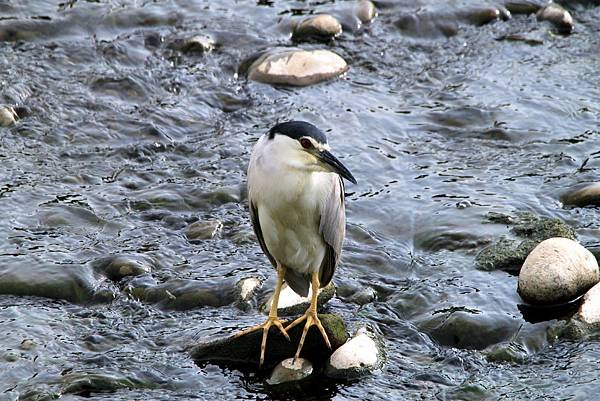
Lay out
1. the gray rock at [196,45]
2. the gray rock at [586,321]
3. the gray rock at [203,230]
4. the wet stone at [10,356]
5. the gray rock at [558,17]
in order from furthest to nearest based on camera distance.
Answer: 1. the gray rock at [558,17]
2. the gray rock at [196,45]
3. the gray rock at [203,230]
4. the gray rock at [586,321]
5. the wet stone at [10,356]

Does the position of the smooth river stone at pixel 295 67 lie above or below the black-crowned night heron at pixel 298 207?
below

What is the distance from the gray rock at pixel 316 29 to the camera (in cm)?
1138

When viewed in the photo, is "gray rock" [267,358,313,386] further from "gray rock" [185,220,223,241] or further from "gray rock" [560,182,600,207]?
"gray rock" [560,182,600,207]

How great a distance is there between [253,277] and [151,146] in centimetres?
233

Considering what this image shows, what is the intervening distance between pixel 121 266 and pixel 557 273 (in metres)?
2.79

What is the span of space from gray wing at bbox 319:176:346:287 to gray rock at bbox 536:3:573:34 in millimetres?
5954

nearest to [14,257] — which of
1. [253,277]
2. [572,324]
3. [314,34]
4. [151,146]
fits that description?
[253,277]

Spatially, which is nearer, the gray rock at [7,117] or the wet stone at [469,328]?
the wet stone at [469,328]

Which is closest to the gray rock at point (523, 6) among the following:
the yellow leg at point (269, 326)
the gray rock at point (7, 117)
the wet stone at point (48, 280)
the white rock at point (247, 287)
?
the gray rock at point (7, 117)

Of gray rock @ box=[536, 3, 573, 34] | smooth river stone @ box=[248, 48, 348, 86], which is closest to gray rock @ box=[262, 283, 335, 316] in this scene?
smooth river stone @ box=[248, 48, 348, 86]

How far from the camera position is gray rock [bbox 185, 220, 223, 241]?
8078 millimetres

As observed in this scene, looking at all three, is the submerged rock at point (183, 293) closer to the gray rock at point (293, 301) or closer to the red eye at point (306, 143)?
the gray rock at point (293, 301)

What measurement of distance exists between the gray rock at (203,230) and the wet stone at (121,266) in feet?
1.65

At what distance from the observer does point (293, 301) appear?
7.27 m
